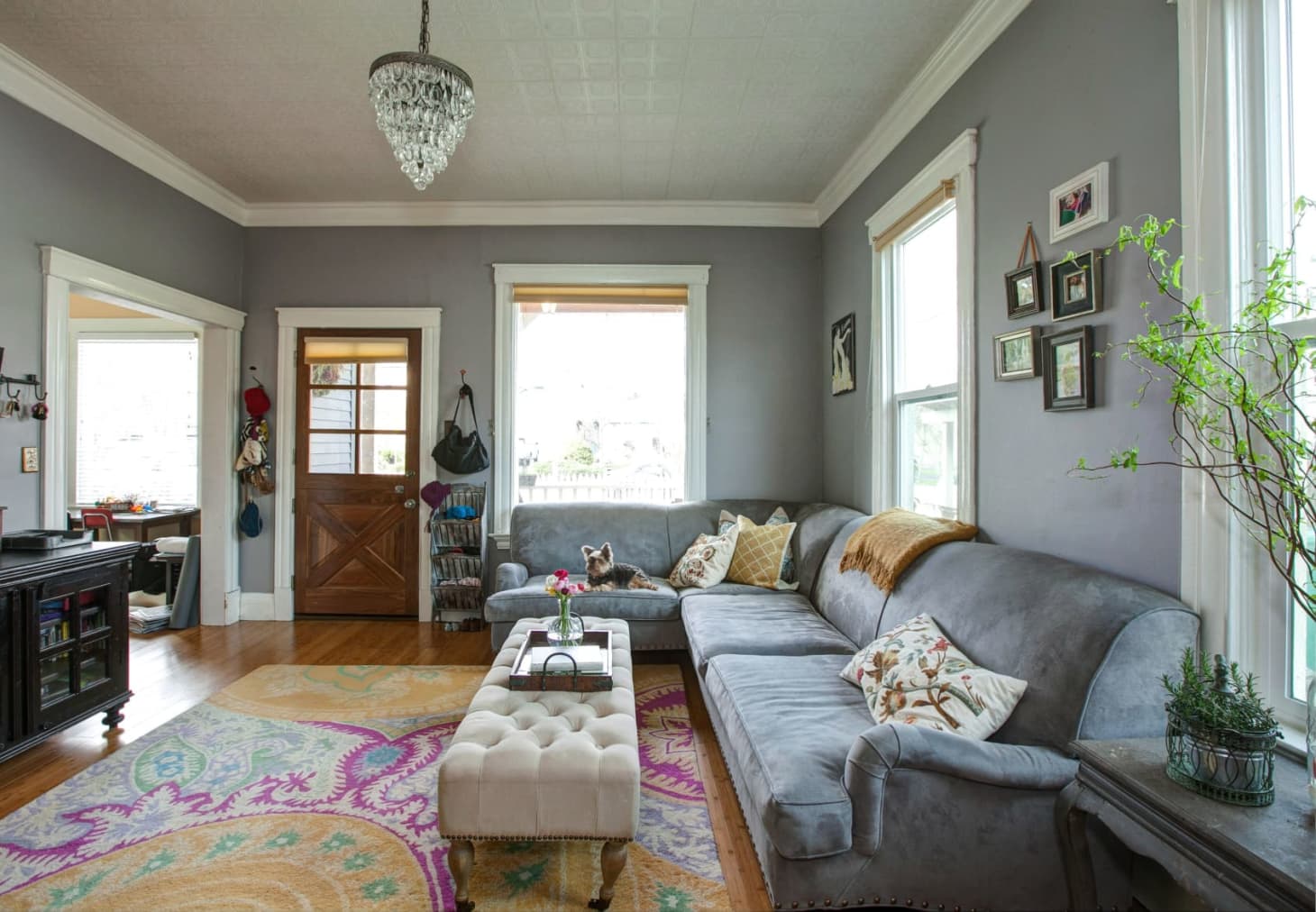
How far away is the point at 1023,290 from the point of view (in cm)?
229

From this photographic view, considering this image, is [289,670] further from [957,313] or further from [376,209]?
[957,313]

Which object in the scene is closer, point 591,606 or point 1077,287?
point 1077,287

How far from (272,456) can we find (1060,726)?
492 cm

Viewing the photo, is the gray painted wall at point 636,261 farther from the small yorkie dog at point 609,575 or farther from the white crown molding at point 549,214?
the small yorkie dog at point 609,575

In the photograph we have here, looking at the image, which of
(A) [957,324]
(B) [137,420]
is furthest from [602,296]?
(B) [137,420]

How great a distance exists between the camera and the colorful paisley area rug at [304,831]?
6.01 ft

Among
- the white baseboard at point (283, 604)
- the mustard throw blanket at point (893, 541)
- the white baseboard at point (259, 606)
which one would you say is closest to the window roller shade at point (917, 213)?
the mustard throw blanket at point (893, 541)

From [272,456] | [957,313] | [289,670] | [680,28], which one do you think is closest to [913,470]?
[957,313]

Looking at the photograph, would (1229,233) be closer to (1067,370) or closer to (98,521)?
(1067,370)

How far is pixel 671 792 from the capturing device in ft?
Answer: 7.81

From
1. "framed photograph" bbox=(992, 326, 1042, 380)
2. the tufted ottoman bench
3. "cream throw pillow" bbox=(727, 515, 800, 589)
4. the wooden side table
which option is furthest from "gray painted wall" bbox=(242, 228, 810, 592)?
the wooden side table

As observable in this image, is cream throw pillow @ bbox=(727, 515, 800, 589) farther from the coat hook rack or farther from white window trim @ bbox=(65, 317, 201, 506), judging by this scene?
white window trim @ bbox=(65, 317, 201, 506)

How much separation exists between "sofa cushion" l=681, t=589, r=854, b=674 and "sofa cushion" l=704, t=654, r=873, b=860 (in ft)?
0.33

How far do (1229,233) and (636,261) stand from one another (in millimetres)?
3561
